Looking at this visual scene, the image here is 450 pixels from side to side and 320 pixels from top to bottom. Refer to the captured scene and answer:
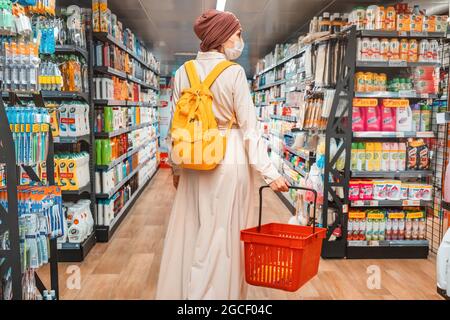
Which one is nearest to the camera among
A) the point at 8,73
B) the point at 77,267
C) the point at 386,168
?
the point at 8,73

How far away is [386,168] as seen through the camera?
4867 millimetres

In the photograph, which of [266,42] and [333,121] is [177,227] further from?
[266,42]

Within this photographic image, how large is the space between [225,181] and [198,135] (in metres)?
0.32

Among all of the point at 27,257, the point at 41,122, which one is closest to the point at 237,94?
the point at 41,122

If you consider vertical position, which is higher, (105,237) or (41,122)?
(41,122)

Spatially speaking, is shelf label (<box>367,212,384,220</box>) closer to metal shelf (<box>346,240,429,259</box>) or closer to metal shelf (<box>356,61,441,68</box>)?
metal shelf (<box>346,240,429,259</box>)

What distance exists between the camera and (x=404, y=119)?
4.84 meters

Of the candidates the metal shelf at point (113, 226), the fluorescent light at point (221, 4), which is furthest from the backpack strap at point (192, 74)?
the fluorescent light at point (221, 4)

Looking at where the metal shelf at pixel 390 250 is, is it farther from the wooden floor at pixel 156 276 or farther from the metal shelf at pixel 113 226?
the metal shelf at pixel 113 226

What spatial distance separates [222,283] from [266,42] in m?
8.51

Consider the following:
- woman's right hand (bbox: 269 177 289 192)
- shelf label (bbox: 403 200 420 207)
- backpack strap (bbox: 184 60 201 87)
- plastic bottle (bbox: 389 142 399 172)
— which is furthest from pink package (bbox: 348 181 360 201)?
backpack strap (bbox: 184 60 201 87)

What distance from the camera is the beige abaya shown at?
2.88 metres

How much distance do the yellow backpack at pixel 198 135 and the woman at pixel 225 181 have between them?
3.9 inches

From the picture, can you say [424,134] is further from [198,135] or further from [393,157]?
[198,135]
